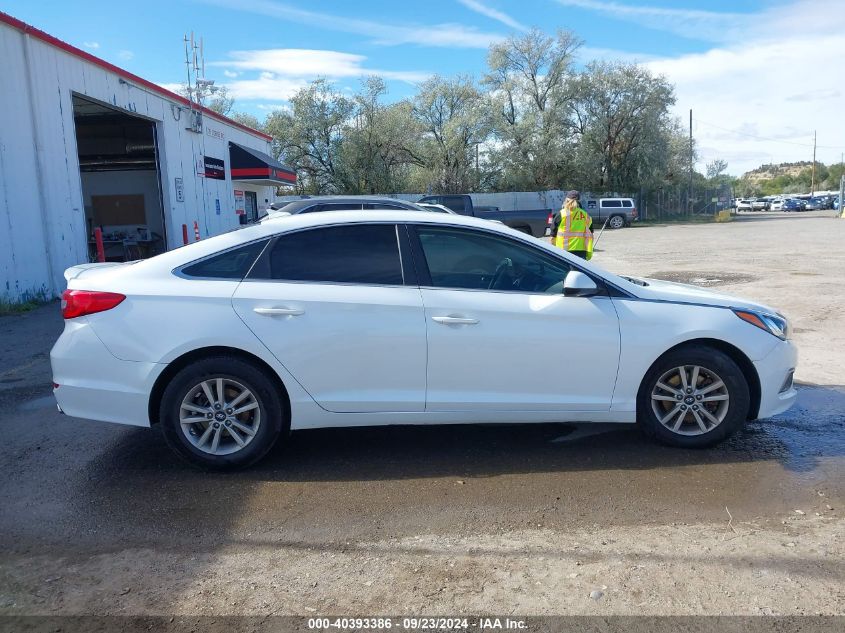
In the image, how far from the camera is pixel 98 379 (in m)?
4.20

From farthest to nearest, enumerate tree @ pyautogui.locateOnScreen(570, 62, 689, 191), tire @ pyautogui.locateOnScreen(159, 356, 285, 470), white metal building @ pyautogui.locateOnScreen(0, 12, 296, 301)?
tree @ pyautogui.locateOnScreen(570, 62, 689, 191) < white metal building @ pyautogui.locateOnScreen(0, 12, 296, 301) < tire @ pyautogui.locateOnScreen(159, 356, 285, 470)

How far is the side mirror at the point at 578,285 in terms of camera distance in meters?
4.27

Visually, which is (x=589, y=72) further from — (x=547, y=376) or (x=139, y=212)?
(x=547, y=376)

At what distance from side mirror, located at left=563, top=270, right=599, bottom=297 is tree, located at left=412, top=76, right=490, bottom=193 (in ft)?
141

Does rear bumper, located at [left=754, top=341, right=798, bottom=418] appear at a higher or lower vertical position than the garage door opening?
lower

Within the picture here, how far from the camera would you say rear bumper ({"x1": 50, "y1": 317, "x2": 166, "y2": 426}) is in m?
4.16

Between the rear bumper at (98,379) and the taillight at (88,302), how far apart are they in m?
0.06

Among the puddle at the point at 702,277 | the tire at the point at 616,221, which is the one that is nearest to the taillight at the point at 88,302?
the puddle at the point at 702,277

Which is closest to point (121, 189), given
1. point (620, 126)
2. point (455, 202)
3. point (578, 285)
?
point (455, 202)

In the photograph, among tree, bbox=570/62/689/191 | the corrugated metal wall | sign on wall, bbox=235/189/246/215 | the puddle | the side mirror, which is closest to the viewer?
the side mirror

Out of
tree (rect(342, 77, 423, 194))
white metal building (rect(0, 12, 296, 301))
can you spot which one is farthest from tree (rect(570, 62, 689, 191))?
white metal building (rect(0, 12, 296, 301))

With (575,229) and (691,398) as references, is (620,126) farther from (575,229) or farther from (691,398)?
(691,398)

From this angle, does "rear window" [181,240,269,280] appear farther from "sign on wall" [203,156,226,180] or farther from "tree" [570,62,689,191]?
"tree" [570,62,689,191]

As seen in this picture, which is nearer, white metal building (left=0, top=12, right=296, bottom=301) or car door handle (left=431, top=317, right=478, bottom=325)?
car door handle (left=431, top=317, right=478, bottom=325)
